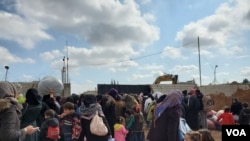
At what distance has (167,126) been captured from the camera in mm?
5762

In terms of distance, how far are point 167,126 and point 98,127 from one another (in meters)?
1.35

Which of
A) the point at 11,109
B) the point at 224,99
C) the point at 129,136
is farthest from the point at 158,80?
the point at 11,109

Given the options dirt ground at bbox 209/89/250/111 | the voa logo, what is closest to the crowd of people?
the voa logo

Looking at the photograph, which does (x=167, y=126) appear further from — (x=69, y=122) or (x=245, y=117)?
(x=245, y=117)

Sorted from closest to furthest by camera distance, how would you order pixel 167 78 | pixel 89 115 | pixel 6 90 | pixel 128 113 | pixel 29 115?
1. pixel 6 90
2. pixel 29 115
3. pixel 89 115
4. pixel 128 113
5. pixel 167 78

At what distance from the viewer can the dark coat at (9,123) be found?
3.88 meters

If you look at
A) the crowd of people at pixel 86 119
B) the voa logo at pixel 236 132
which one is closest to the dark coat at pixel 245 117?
the crowd of people at pixel 86 119

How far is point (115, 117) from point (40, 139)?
3019 mm

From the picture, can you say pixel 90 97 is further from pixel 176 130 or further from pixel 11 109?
pixel 11 109

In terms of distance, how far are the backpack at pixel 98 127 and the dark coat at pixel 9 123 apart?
2.56m

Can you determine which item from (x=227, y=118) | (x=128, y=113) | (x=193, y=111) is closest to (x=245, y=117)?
(x=193, y=111)

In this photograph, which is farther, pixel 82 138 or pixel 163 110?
pixel 82 138

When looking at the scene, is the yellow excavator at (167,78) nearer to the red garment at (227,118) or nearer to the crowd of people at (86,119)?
the red garment at (227,118)

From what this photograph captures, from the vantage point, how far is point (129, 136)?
9320 millimetres
